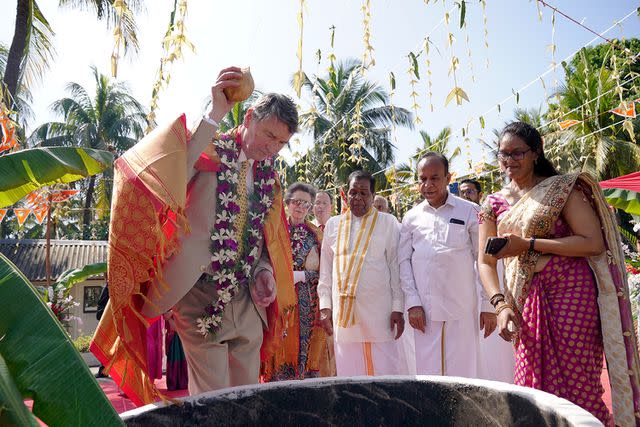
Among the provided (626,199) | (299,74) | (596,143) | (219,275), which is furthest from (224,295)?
(596,143)

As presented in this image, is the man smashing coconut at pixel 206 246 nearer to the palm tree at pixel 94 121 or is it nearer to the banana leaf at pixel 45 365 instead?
the banana leaf at pixel 45 365

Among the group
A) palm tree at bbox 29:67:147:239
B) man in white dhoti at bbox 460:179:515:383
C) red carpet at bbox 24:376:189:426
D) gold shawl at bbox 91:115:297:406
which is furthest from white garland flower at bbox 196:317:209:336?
palm tree at bbox 29:67:147:239

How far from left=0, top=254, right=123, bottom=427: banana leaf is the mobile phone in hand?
73.9 inches

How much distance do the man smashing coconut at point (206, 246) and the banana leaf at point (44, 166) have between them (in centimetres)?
214

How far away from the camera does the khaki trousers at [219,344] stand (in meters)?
2.50

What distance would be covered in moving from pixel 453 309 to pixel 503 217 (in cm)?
118

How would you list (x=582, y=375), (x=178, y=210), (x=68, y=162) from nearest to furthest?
(x=178, y=210)
(x=582, y=375)
(x=68, y=162)

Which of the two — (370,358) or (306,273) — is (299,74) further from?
(306,273)

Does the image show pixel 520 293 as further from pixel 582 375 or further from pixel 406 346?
pixel 406 346

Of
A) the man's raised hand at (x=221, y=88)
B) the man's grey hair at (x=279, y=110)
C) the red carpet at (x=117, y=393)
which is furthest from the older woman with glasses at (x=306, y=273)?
the man's raised hand at (x=221, y=88)

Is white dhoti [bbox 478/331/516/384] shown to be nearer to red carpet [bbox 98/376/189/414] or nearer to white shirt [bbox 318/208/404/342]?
white shirt [bbox 318/208/404/342]

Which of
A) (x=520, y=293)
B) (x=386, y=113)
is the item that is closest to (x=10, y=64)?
(x=520, y=293)

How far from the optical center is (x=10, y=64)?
32.4 ft

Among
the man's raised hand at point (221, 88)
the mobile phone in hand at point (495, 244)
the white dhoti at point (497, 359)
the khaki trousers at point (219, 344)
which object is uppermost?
the man's raised hand at point (221, 88)
